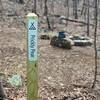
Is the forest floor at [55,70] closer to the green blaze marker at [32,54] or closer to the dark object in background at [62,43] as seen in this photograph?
the dark object in background at [62,43]

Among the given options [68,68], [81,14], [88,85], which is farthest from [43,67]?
[81,14]

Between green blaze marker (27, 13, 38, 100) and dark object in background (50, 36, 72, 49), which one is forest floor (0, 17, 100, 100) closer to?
dark object in background (50, 36, 72, 49)

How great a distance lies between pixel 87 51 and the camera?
1666 cm

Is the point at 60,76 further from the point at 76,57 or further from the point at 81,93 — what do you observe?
the point at 76,57

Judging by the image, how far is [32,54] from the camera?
493 cm

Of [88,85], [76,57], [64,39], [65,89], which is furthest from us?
[64,39]

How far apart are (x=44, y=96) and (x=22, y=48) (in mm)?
6373

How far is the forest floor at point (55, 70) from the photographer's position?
→ 28.4 ft

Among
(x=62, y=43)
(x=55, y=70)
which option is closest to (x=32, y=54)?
(x=55, y=70)

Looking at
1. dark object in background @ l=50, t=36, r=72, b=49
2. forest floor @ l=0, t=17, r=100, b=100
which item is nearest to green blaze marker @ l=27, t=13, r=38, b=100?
forest floor @ l=0, t=17, r=100, b=100

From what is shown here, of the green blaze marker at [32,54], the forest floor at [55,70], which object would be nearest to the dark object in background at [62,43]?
the forest floor at [55,70]

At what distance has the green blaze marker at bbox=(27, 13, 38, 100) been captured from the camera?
4883mm

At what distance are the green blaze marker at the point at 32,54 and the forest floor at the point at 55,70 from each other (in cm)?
289

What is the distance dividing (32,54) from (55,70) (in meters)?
6.34
